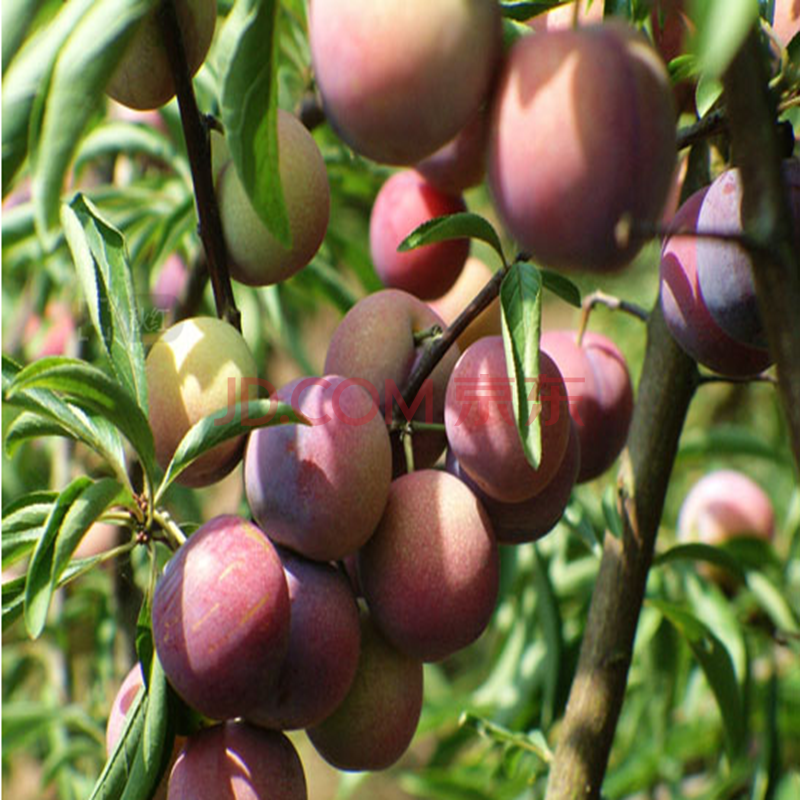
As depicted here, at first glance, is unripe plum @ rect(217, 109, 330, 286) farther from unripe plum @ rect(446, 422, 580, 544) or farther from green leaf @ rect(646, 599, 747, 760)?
green leaf @ rect(646, 599, 747, 760)

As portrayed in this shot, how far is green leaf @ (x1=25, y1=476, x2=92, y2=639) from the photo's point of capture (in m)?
0.46

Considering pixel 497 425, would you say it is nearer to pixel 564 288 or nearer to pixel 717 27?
pixel 564 288

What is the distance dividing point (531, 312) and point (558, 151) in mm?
106

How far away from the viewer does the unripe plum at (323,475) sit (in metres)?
0.52

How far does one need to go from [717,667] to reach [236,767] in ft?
1.21

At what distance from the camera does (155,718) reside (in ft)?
1.66

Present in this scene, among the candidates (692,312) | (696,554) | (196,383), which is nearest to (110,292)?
(196,383)

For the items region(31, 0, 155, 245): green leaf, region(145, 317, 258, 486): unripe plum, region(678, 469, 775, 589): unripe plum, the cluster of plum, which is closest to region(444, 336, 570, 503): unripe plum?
the cluster of plum

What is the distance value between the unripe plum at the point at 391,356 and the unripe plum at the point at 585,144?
184 mm

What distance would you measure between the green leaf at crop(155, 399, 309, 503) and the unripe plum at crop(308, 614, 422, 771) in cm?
13

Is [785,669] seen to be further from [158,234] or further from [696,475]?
[158,234]

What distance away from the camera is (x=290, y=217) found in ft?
1.81

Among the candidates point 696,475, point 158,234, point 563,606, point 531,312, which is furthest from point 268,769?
point 696,475

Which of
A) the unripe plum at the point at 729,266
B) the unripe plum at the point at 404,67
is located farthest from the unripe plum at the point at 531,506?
the unripe plum at the point at 404,67
